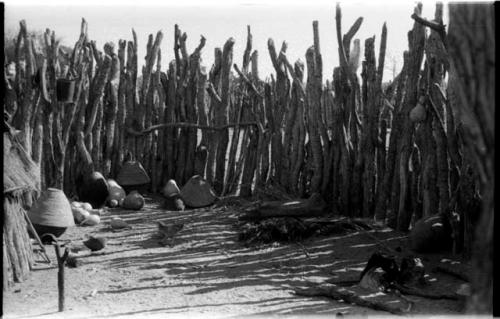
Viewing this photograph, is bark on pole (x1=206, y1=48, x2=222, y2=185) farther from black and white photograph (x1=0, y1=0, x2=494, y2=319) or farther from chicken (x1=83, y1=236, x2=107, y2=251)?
chicken (x1=83, y1=236, x2=107, y2=251)

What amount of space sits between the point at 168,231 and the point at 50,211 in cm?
110

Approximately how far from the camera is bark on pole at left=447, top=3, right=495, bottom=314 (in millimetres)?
1833

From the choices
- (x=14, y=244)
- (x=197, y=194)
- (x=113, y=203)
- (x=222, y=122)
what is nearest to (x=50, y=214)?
(x=14, y=244)

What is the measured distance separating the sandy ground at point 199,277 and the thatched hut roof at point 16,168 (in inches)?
26.3

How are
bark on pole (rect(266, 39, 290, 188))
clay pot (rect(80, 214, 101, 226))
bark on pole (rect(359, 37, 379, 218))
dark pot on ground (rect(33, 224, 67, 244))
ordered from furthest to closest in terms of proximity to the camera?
bark on pole (rect(266, 39, 290, 188)), clay pot (rect(80, 214, 101, 226)), bark on pole (rect(359, 37, 379, 218)), dark pot on ground (rect(33, 224, 67, 244))

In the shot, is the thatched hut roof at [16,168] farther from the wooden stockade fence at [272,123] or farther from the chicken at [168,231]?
the chicken at [168,231]

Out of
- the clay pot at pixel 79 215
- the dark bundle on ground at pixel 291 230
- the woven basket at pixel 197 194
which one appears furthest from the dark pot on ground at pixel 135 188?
the dark bundle on ground at pixel 291 230

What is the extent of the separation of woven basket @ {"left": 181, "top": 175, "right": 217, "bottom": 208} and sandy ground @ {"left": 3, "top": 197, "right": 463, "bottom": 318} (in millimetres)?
1192

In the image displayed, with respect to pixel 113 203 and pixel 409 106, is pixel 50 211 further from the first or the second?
pixel 409 106

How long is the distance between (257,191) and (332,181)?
1166 millimetres

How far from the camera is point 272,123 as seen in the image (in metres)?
8.58

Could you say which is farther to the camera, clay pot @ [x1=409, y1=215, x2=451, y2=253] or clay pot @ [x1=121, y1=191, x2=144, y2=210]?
clay pot @ [x1=121, y1=191, x2=144, y2=210]

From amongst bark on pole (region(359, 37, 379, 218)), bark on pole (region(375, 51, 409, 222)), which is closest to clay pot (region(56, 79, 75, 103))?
bark on pole (region(359, 37, 379, 218))

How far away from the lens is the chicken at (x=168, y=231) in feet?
21.8
